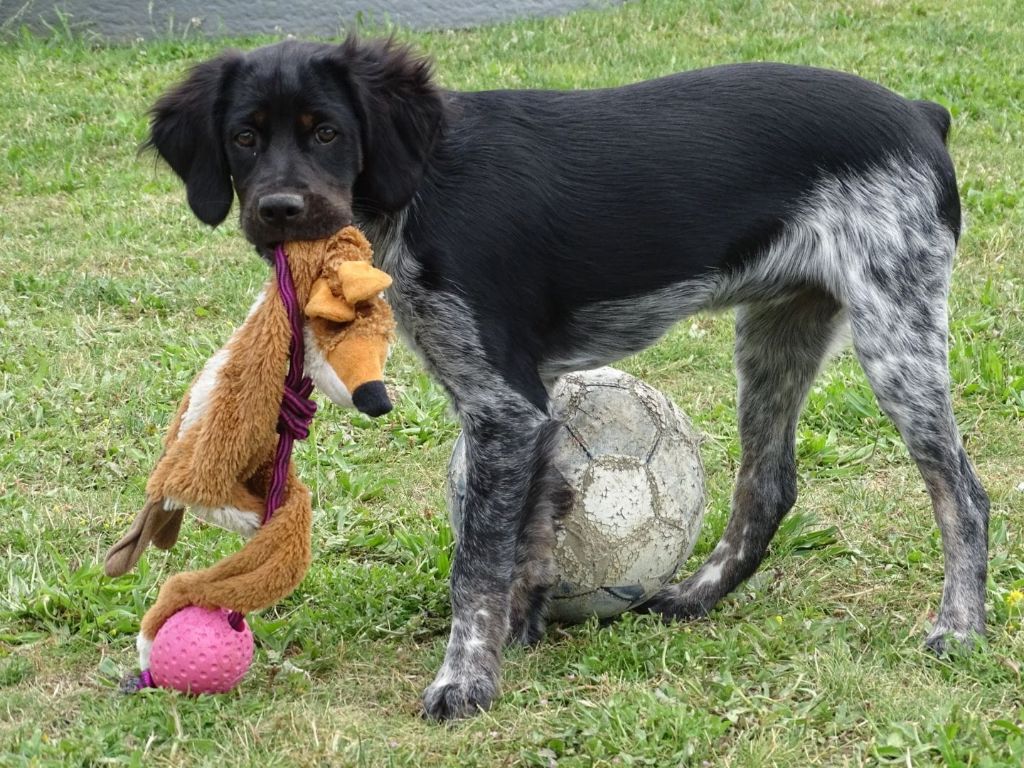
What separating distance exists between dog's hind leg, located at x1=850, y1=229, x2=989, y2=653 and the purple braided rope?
5.59ft

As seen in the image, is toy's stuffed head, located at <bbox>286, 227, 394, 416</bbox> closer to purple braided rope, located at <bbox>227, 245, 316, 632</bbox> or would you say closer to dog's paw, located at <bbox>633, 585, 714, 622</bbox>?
purple braided rope, located at <bbox>227, 245, 316, 632</bbox>

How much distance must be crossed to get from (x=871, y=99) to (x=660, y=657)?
73.7 inches

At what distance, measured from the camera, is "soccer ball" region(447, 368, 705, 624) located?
428 cm

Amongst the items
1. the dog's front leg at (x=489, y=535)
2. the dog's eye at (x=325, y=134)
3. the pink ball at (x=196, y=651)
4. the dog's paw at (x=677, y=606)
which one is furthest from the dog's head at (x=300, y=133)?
the dog's paw at (x=677, y=606)

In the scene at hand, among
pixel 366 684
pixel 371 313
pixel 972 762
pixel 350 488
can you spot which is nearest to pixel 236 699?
pixel 366 684

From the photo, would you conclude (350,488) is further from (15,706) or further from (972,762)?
(972,762)

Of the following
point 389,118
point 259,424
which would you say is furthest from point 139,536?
point 389,118

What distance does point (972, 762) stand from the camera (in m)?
3.48

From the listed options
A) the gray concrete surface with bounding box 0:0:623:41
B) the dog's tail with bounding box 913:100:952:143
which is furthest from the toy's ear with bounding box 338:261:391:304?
the gray concrete surface with bounding box 0:0:623:41

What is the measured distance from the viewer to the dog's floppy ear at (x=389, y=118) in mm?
3807

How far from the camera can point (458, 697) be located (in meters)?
3.93

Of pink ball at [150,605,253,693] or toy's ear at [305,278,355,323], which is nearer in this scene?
toy's ear at [305,278,355,323]

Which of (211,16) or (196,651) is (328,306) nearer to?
(196,651)

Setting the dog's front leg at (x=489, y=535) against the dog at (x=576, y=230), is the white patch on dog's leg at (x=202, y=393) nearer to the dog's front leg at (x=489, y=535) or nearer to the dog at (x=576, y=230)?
the dog at (x=576, y=230)
